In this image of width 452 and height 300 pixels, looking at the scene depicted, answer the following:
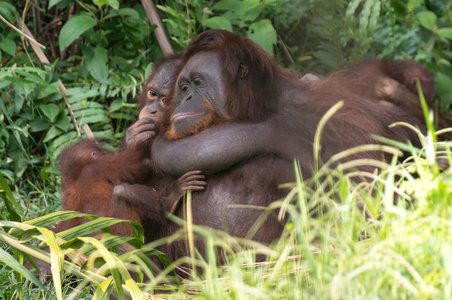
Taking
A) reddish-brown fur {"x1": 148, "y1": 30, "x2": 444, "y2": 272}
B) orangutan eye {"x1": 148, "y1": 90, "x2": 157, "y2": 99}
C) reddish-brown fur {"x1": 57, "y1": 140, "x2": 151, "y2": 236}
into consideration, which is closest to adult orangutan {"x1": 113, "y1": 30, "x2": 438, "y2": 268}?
reddish-brown fur {"x1": 148, "y1": 30, "x2": 444, "y2": 272}

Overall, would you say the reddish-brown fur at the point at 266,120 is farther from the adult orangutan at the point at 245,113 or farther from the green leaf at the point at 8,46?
the green leaf at the point at 8,46

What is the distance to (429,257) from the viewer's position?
1586 mm

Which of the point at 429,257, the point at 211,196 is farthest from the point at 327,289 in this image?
the point at 211,196

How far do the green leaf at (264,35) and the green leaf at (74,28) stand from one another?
1.19 metres

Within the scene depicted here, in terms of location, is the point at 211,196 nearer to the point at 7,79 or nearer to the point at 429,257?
the point at 429,257

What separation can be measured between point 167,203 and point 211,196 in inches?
9.1

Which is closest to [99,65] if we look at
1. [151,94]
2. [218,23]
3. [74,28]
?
[74,28]

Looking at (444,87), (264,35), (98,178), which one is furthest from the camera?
(264,35)

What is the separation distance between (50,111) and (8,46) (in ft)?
2.02

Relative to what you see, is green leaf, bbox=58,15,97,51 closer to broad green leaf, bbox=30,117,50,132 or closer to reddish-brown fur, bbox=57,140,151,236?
broad green leaf, bbox=30,117,50,132

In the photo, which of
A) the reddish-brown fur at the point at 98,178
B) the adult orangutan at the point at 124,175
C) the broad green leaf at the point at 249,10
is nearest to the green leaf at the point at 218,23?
the broad green leaf at the point at 249,10

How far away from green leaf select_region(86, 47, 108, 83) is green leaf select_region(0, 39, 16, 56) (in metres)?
0.55

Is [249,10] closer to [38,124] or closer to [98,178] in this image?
[38,124]

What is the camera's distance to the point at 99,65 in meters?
4.84
